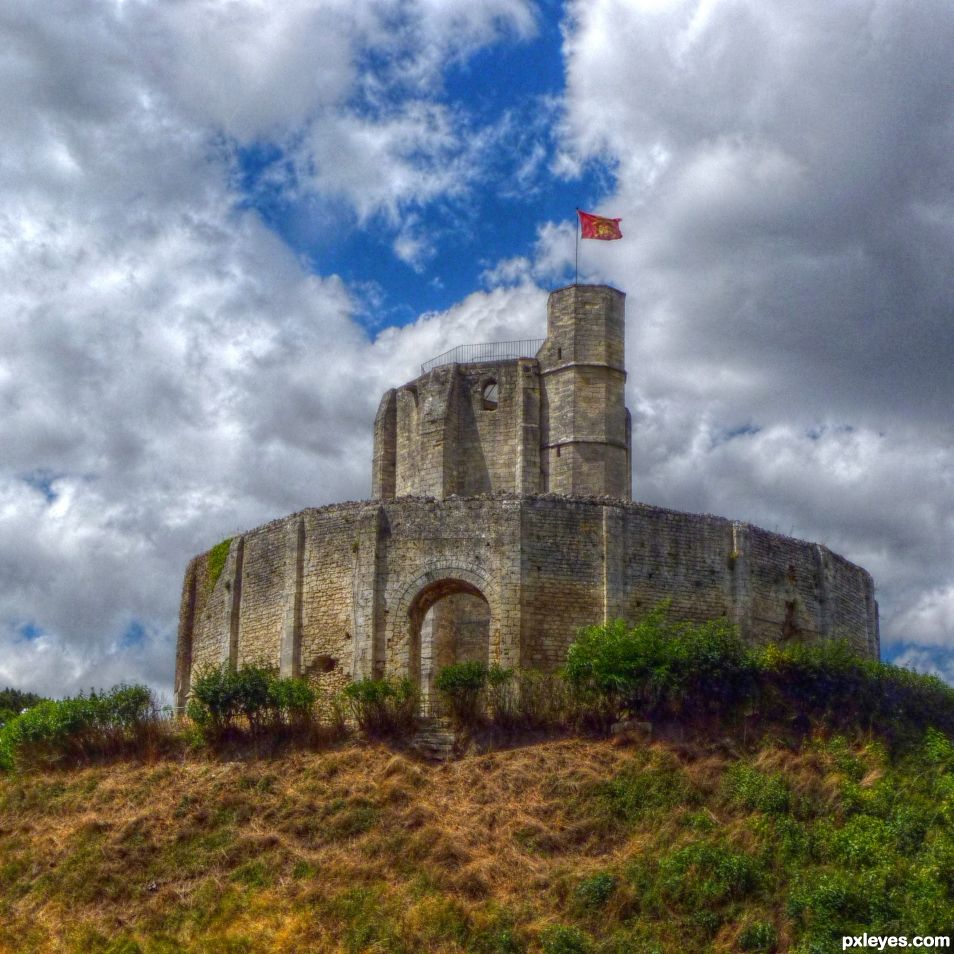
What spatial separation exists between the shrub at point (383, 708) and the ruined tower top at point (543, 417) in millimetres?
9547

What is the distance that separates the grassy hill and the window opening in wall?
1230 centimetres

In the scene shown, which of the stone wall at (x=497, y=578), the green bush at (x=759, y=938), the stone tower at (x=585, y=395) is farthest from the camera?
the stone tower at (x=585, y=395)

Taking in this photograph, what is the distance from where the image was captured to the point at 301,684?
80.8 ft

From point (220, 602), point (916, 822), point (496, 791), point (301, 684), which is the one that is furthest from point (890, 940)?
point (220, 602)

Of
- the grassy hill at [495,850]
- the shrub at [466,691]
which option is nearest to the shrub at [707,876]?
the grassy hill at [495,850]

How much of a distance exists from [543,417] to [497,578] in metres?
8.55

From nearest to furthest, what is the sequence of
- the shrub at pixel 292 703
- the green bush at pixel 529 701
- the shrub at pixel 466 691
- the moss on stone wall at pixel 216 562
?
1. the green bush at pixel 529 701
2. the shrub at pixel 466 691
3. the shrub at pixel 292 703
4. the moss on stone wall at pixel 216 562

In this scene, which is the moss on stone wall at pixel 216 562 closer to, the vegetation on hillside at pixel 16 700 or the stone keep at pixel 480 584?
the stone keep at pixel 480 584

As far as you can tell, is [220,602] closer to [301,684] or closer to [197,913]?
[301,684]

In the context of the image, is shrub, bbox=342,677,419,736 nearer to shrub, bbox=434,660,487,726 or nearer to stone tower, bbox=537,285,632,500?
shrub, bbox=434,660,487,726

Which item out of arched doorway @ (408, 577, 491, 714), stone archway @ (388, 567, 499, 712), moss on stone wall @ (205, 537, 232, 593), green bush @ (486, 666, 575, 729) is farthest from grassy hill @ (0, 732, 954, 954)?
moss on stone wall @ (205, 537, 232, 593)

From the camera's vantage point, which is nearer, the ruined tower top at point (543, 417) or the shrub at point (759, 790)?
the shrub at point (759, 790)

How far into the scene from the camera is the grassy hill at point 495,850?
18.6m

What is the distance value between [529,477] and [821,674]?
10924 mm
